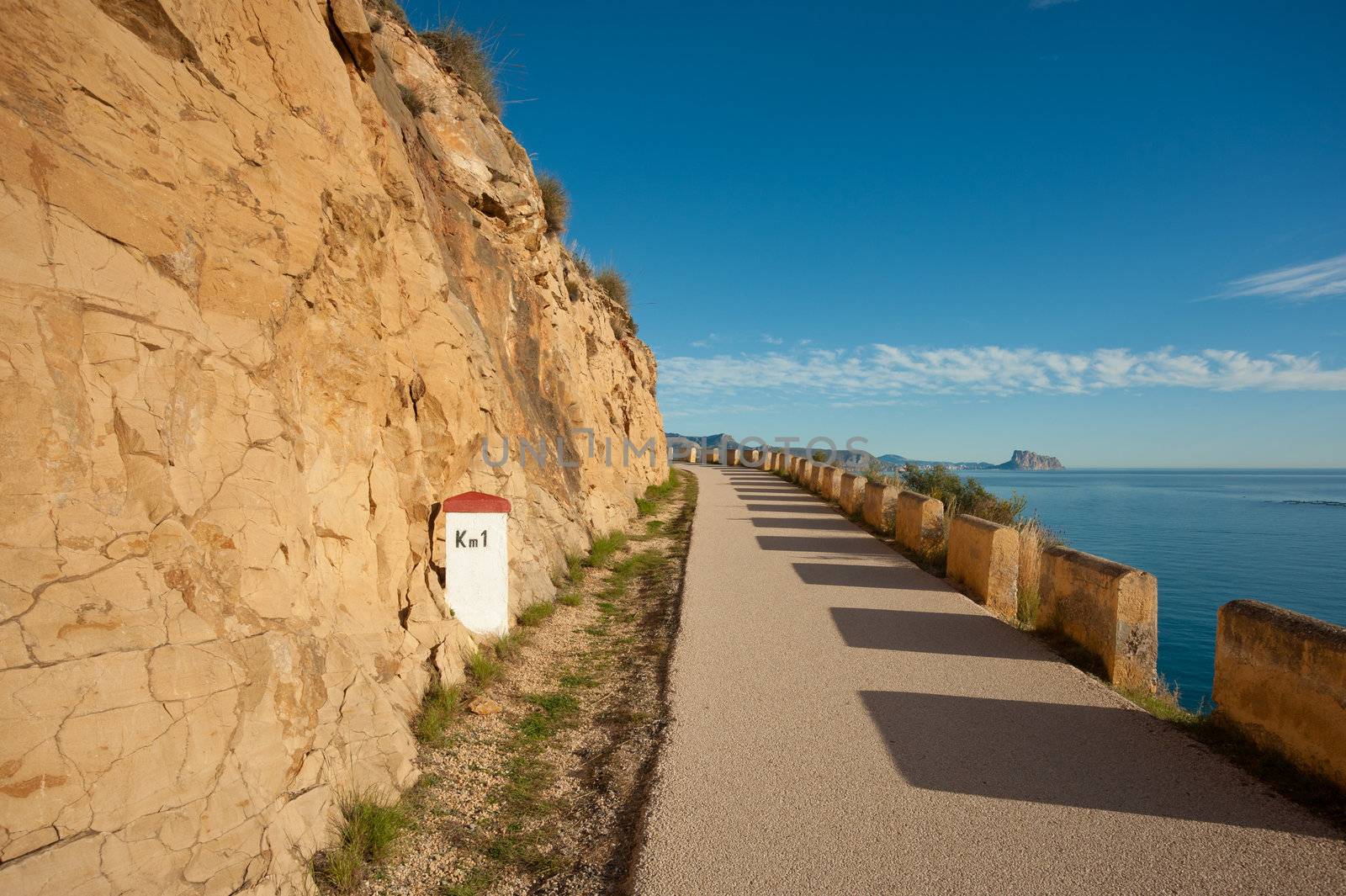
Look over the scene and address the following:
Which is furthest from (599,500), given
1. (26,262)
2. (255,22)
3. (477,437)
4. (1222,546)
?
(1222,546)

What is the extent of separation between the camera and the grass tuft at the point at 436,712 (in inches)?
195

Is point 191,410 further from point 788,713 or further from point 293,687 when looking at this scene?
point 788,713

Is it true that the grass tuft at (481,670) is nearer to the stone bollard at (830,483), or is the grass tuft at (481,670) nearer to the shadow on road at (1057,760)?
the shadow on road at (1057,760)

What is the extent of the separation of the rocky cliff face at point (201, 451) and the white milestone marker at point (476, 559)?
0.26 meters

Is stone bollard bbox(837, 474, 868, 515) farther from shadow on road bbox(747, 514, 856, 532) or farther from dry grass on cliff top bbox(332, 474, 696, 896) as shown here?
dry grass on cliff top bbox(332, 474, 696, 896)

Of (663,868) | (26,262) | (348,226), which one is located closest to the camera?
(26,262)

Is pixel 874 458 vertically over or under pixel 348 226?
under

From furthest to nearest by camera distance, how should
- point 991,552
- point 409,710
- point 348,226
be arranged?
1. point 991,552
2. point 348,226
3. point 409,710

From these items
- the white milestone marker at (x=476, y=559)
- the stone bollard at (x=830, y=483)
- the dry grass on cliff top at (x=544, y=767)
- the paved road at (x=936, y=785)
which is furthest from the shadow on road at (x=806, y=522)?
the white milestone marker at (x=476, y=559)

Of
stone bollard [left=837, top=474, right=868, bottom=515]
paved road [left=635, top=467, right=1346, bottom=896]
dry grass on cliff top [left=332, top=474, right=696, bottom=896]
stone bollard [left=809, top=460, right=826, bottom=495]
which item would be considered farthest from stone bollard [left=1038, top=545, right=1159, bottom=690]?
stone bollard [left=809, top=460, right=826, bottom=495]

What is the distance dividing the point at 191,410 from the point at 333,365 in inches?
65.5

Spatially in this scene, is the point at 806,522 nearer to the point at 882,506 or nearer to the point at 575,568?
the point at 882,506

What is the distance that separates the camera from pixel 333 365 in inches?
202

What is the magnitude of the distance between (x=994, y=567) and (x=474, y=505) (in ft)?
20.6
